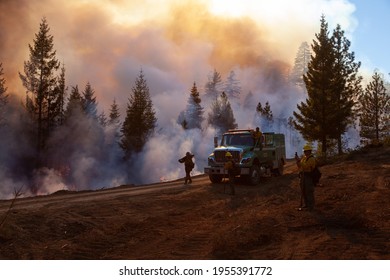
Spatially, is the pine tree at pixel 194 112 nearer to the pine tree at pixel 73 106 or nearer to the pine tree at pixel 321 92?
the pine tree at pixel 73 106

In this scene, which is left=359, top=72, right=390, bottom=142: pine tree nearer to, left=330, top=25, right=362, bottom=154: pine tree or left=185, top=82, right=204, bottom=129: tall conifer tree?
left=330, top=25, right=362, bottom=154: pine tree

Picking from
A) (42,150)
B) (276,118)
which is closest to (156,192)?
(42,150)

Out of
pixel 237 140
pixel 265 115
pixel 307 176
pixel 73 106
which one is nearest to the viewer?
pixel 307 176

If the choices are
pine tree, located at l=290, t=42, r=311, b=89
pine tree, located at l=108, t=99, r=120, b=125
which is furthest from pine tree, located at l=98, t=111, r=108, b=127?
pine tree, located at l=290, t=42, r=311, b=89

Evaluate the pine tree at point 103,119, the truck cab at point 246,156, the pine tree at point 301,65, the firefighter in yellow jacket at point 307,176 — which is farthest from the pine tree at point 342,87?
the pine tree at point 301,65

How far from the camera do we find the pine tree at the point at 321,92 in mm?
31953

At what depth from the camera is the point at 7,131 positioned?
35750 mm

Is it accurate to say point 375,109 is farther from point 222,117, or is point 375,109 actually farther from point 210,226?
point 210,226

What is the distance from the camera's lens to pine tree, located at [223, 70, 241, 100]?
287 feet

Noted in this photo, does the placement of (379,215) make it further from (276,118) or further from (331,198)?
(276,118)

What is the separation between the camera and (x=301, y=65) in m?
102

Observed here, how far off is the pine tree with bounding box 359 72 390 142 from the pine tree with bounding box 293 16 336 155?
772 centimetres

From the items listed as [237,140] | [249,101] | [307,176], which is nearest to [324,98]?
[237,140]

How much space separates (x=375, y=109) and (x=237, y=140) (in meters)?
25.6
